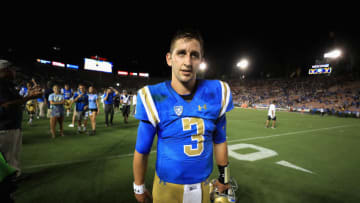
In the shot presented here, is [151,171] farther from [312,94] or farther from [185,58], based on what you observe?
[312,94]

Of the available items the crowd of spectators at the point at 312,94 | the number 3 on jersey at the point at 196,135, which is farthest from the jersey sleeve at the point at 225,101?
the crowd of spectators at the point at 312,94

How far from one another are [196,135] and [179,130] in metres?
0.16

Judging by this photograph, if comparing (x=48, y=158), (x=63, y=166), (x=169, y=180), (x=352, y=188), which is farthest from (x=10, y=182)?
(x=352, y=188)

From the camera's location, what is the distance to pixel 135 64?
60.1 meters

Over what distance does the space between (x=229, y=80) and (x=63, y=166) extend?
54583 millimetres

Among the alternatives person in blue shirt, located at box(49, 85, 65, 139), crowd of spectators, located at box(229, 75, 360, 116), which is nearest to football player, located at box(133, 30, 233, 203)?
person in blue shirt, located at box(49, 85, 65, 139)

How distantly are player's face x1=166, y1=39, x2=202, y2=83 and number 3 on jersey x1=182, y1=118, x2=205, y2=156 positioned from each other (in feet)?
1.18

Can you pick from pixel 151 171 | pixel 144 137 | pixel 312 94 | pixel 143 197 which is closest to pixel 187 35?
pixel 144 137

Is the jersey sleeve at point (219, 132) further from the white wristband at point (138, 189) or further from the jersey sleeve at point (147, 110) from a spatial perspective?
the white wristband at point (138, 189)

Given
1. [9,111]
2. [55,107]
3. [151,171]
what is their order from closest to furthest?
[9,111] < [151,171] < [55,107]

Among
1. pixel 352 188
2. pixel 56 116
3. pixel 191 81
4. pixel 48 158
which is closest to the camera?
pixel 191 81

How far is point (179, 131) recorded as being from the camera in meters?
1.34

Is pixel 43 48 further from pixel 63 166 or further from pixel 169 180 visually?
pixel 169 180

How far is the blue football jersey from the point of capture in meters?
1.34
